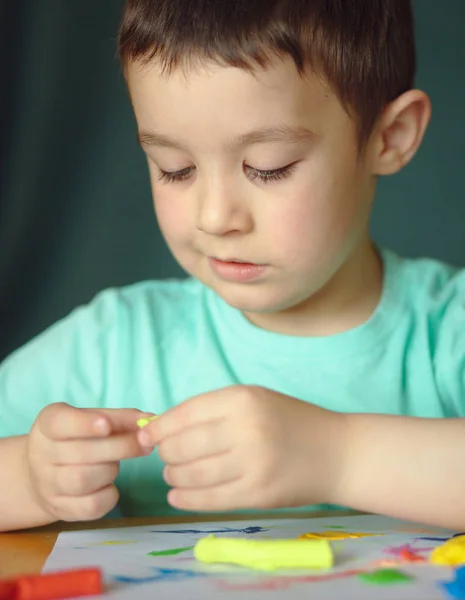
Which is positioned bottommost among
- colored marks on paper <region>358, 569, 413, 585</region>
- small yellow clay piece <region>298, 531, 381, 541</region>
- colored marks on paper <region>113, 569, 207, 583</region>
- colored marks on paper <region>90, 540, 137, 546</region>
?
colored marks on paper <region>358, 569, 413, 585</region>

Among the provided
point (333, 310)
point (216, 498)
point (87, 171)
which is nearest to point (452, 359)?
point (333, 310)

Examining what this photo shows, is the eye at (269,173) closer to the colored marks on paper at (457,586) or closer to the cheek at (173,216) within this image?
the cheek at (173,216)

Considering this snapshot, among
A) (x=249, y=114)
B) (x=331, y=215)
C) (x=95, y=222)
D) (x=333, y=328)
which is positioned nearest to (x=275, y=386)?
(x=333, y=328)

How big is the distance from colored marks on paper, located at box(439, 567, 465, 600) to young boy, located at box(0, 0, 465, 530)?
0.40ft

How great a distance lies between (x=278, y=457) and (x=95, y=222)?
1.00 metres

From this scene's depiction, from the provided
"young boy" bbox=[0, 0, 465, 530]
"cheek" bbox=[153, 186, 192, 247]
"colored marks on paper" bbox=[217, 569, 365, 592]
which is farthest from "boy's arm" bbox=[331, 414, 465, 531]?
"cheek" bbox=[153, 186, 192, 247]

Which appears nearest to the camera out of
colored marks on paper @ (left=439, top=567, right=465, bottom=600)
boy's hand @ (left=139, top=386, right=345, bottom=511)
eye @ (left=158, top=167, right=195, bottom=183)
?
Result: colored marks on paper @ (left=439, top=567, right=465, bottom=600)

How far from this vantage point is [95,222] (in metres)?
1.58

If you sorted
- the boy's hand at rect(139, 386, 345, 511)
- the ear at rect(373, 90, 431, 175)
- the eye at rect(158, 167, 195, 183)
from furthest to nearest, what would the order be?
the ear at rect(373, 90, 431, 175) → the eye at rect(158, 167, 195, 183) → the boy's hand at rect(139, 386, 345, 511)

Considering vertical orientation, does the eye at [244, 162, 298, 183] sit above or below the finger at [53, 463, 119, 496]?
above

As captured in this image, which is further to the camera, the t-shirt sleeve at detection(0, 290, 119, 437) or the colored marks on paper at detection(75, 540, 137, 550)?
the t-shirt sleeve at detection(0, 290, 119, 437)

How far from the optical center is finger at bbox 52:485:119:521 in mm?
688

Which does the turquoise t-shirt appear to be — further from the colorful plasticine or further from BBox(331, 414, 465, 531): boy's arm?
the colorful plasticine

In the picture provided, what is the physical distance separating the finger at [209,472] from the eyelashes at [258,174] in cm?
22
